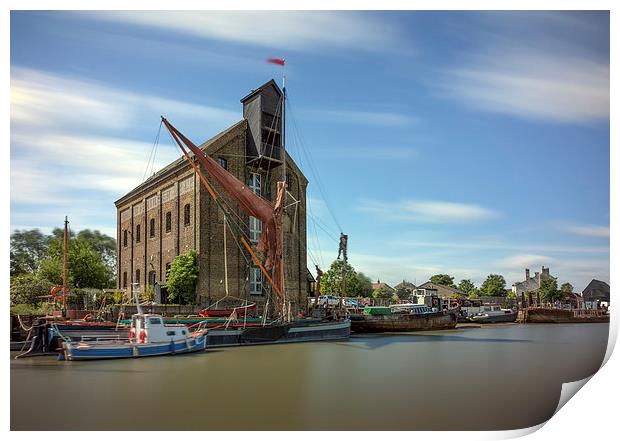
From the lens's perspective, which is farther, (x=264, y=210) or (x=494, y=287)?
(x=494, y=287)

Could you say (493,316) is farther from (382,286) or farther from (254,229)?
(382,286)

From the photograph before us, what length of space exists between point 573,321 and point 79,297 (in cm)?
5369

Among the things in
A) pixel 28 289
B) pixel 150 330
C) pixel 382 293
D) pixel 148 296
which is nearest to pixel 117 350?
pixel 150 330

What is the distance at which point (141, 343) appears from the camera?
72.7 feet

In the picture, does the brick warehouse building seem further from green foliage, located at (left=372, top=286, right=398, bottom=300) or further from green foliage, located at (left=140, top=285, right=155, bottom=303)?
green foliage, located at (left=372, top=286, right=398, bottom=300)

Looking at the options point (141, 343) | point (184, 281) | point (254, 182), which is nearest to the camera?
point (141, 343)

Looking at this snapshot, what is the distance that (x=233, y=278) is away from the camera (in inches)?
1457

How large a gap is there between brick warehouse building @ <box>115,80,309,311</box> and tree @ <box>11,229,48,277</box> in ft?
41.7

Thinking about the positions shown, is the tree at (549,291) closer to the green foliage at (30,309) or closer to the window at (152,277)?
the window at (152,277)

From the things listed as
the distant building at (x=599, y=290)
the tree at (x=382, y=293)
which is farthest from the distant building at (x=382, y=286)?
the distant building at (x=599, y=290)

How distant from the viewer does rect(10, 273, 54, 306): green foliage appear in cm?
2312

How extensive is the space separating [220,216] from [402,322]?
1768cm

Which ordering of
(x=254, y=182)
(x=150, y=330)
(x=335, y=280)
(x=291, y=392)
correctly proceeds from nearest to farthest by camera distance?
(x=291, y=392) < (x=150, y=330) < (x=254, y=182) < (x=335, y=280)

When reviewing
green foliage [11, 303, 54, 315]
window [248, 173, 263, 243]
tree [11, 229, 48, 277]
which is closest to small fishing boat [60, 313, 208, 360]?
green foliage [11, 303, 54, 315]
